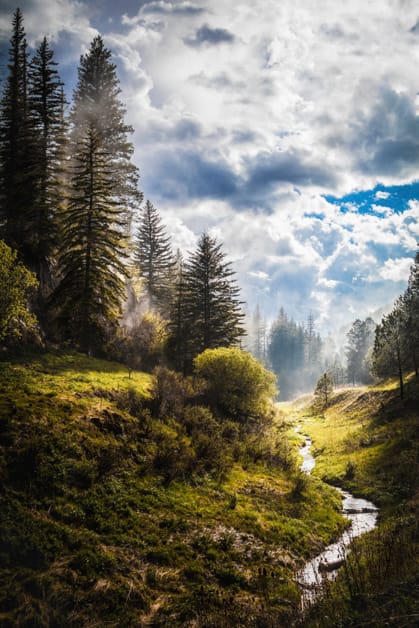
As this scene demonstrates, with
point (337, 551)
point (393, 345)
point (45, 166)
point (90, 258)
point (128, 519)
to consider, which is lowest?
point (337, 551)

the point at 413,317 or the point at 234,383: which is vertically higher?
the point at 413,317

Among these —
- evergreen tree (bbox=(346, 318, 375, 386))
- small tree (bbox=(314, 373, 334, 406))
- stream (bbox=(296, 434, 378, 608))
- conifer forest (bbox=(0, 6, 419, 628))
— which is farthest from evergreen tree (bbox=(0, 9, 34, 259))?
evergreen tree (bbox=(346, 318, 375, 386))

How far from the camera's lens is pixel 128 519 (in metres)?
9.25

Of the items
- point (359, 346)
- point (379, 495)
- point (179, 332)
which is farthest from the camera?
point (359, 346)

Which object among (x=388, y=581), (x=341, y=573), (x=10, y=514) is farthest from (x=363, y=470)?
(x=10, y=514)

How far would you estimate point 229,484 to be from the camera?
14273 mm

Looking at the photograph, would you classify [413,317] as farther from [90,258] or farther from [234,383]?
[90,258]

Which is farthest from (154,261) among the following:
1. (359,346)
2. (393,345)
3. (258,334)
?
(258,334)

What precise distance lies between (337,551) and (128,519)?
25.9 ft

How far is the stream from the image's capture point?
28.9ft

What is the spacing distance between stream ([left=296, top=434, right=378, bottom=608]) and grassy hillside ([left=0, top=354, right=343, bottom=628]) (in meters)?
0.37

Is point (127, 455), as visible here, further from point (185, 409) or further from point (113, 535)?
point (185, 409)

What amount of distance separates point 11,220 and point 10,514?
22.7 metres

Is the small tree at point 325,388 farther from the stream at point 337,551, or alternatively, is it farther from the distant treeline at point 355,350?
the stream at point 337,551
